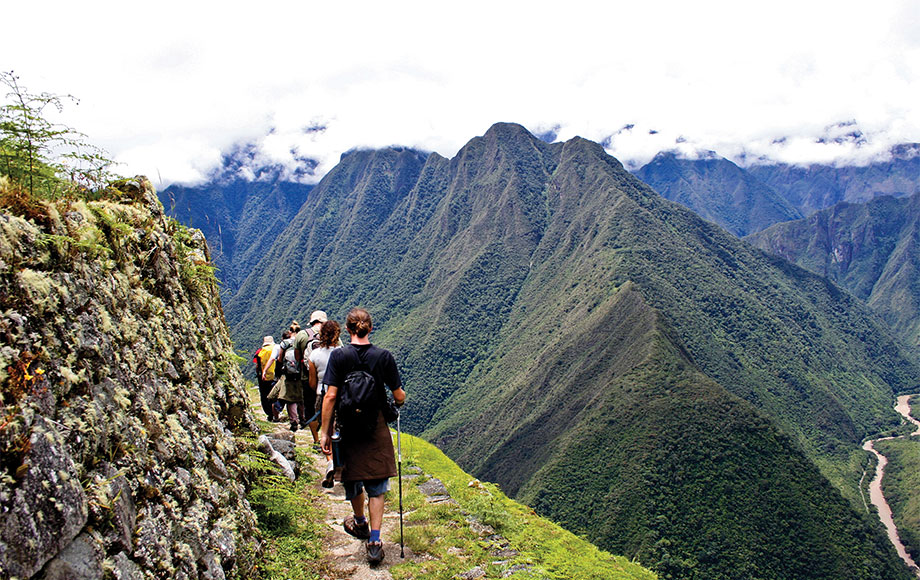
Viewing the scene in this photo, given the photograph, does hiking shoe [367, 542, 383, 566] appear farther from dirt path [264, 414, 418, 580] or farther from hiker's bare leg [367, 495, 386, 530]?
hiker's bare leg [367, 495, 386, 530]

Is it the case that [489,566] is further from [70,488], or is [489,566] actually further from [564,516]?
[564,516]

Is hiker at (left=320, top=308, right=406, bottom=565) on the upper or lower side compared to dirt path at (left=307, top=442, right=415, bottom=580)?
upper

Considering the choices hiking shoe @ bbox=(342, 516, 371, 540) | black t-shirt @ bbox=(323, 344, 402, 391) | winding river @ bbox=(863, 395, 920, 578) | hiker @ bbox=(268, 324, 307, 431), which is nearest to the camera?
black t-shirt @ bbox=(323, 344, 402, 391)

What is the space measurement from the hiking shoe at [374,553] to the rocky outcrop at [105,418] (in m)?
1.58

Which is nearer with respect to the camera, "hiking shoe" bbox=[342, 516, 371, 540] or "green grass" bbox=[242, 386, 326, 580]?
"green grass" bbox=[242, 386, 326, 580]

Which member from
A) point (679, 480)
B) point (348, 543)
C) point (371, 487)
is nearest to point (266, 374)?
point (348, 543)

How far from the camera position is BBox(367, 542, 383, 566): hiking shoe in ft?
21.9

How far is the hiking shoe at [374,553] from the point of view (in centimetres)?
666

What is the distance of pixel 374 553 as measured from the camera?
666 centimetres

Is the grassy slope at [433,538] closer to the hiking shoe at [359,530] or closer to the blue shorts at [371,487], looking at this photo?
the hiking shoe at [359,530]

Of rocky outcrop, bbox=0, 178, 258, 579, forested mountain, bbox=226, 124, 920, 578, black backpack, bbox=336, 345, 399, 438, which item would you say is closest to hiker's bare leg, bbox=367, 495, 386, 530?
black backpack, bbox=336, 345, 399, 438

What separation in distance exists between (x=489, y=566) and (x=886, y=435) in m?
214

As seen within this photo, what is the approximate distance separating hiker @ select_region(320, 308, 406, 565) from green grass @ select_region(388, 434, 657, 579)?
105 centimetres

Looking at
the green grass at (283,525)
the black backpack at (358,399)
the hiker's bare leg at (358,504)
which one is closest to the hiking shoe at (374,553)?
the hiker's bare leg at (358,504)
